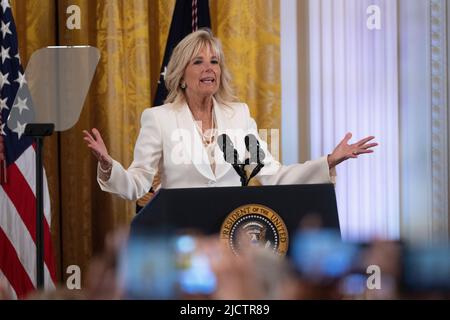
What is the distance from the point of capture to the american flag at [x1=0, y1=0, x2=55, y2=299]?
362cm

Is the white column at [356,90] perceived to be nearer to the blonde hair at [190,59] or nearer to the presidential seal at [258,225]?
the blonde hair at [190,59]

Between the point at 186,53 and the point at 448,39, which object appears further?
the point at 448,39

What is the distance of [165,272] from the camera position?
2.41 feet

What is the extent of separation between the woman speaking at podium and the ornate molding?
1564 millimetres

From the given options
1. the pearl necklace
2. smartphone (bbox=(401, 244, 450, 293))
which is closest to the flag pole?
the pearl necklace

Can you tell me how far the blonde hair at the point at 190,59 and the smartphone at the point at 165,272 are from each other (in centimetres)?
242

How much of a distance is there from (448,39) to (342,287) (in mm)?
3854

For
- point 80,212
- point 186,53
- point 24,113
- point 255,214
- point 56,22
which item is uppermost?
point 56,22

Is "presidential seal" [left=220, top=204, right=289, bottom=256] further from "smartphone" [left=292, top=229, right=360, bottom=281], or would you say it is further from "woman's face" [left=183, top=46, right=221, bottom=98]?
"woman's face" [left=183, top=46, right=221, bottom=98]

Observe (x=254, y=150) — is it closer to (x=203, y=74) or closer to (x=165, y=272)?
(x=203, y=74)

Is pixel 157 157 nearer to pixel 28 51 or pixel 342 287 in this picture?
pixel 28 51

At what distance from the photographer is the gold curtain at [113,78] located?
13.4ft
